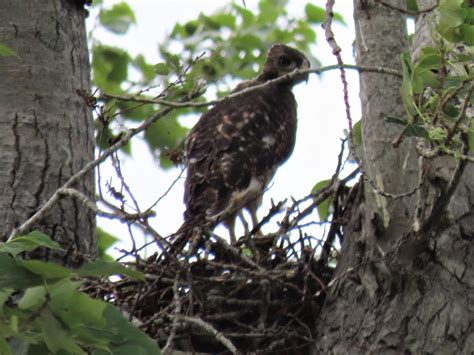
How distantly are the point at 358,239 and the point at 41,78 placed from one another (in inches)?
48.0

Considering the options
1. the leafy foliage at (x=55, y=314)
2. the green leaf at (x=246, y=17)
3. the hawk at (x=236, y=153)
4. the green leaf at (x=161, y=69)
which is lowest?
the leafy foliage at (x=55, y=314)

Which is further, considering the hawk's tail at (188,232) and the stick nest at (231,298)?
the hawk's tail at (188,232)

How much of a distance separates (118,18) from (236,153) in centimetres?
94

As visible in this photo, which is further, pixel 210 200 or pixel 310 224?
pixel 210 200

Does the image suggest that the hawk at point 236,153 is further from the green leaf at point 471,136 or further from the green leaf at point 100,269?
the green leaf at point 100,269

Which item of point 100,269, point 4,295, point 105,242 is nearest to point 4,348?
point 4,295

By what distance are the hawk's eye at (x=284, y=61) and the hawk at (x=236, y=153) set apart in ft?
0.79

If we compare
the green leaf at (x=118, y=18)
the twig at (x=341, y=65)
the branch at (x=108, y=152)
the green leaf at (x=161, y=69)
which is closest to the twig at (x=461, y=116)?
the twig at (x=341, y=65)

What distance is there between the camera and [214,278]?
3.93 m

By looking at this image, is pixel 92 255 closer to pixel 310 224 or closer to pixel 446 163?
pixel 310 224

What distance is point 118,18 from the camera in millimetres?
5945

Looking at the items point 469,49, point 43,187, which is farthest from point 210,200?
point 469,49

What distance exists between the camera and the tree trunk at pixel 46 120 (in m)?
3.78

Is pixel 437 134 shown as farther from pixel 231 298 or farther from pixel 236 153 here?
pixel 236 153
